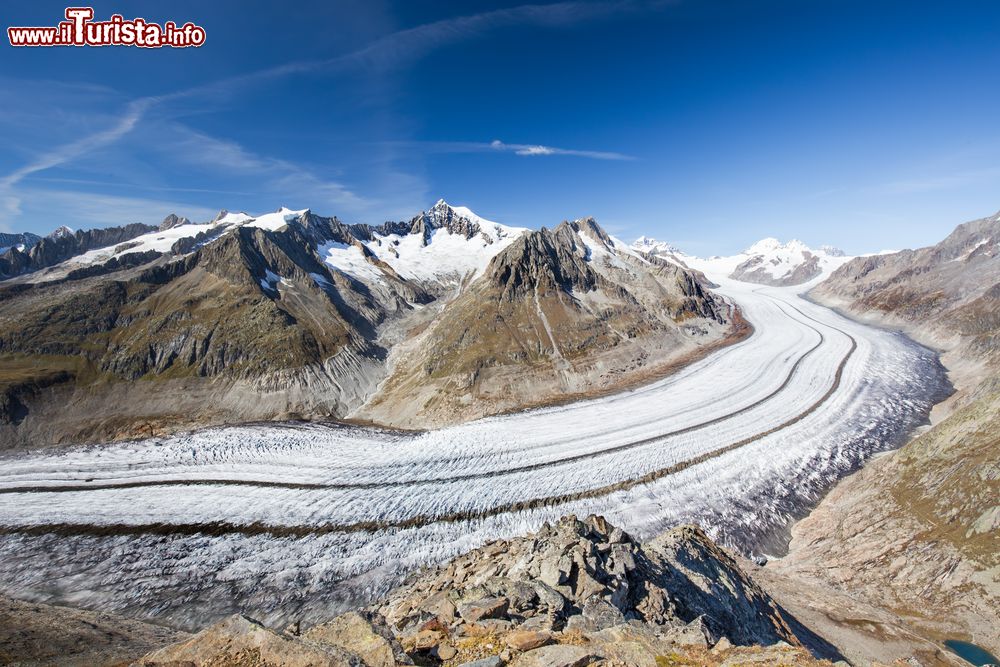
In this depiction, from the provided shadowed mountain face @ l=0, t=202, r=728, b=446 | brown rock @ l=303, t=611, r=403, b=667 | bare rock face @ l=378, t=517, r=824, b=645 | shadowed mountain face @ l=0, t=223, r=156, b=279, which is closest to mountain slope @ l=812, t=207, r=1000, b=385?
shadowed mountain face @ l=0, t=202, r=728, b=446

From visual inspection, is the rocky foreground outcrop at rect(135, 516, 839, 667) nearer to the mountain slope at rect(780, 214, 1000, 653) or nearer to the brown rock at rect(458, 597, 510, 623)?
the brown rock at rect(458, 597, 510, 623)

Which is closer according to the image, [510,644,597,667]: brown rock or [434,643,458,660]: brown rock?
[510,644,597,667]: brown rock

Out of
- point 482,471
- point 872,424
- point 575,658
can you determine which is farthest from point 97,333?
point 872,424

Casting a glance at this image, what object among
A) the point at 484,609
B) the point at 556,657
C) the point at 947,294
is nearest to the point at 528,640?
the point at 556,657

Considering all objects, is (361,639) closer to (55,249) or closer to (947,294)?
(947,294)

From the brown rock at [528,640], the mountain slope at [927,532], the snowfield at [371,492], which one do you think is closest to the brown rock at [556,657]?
the brown rock at [528,640]

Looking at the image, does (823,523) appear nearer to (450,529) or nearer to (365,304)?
(450,529)
